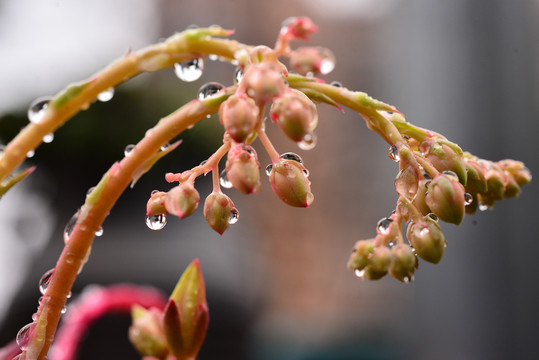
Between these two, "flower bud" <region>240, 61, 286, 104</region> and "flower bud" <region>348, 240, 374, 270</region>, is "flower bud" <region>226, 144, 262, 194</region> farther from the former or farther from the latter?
"flower bud" <region>348, 240, 374, 270</region>

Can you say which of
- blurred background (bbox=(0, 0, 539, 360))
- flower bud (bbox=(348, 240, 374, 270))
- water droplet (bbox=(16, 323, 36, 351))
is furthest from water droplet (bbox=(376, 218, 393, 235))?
blurred background (bbox=(0, 0, 539, 360))

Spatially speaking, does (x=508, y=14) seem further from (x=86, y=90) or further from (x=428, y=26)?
(x=86, y=90)

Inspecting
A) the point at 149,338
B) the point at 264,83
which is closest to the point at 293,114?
the point at 264,83

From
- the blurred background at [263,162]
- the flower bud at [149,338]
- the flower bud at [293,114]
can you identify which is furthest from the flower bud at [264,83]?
the blurred background at [263,162]

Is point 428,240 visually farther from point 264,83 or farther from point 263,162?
point 263,162

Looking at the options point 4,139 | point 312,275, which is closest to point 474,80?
point 4,139

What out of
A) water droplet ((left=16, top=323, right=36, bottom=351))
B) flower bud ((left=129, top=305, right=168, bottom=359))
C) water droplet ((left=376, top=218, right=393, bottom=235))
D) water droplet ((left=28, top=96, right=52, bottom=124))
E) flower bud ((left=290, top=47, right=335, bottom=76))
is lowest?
water droplet ((left=16, top=323, right=36, bottom=351))
